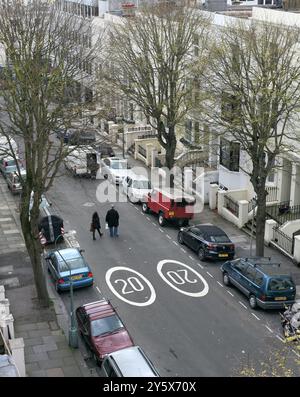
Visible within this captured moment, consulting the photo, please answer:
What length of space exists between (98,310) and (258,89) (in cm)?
1263

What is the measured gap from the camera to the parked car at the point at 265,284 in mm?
24797

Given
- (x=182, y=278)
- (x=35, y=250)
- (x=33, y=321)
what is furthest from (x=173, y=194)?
(x=33, y=321)

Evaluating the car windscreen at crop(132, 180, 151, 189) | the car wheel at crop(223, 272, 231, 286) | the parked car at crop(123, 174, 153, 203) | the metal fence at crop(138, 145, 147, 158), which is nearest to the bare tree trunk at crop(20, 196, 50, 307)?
the car wheel at crop(223, 272, 231, 286)

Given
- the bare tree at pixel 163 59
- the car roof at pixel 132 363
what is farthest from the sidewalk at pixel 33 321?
the bare tree at pixel 163 59

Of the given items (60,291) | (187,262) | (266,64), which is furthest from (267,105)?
(60,291)

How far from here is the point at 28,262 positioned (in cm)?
3025

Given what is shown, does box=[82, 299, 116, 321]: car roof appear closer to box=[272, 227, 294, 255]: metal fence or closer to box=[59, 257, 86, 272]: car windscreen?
box=[59, 257, 86, 272]: car windscreen

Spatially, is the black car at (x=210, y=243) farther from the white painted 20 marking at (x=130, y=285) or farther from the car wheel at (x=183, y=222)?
the white painted 20 marking at (x=130, y=285)

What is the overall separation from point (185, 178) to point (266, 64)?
13392 mm

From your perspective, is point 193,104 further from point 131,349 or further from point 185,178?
point 131,349

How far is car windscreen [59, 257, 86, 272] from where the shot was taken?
2707 cm

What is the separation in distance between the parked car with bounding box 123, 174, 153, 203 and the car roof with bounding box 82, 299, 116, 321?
14.5 metres

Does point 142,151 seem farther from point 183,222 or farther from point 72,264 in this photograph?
point 72,264
